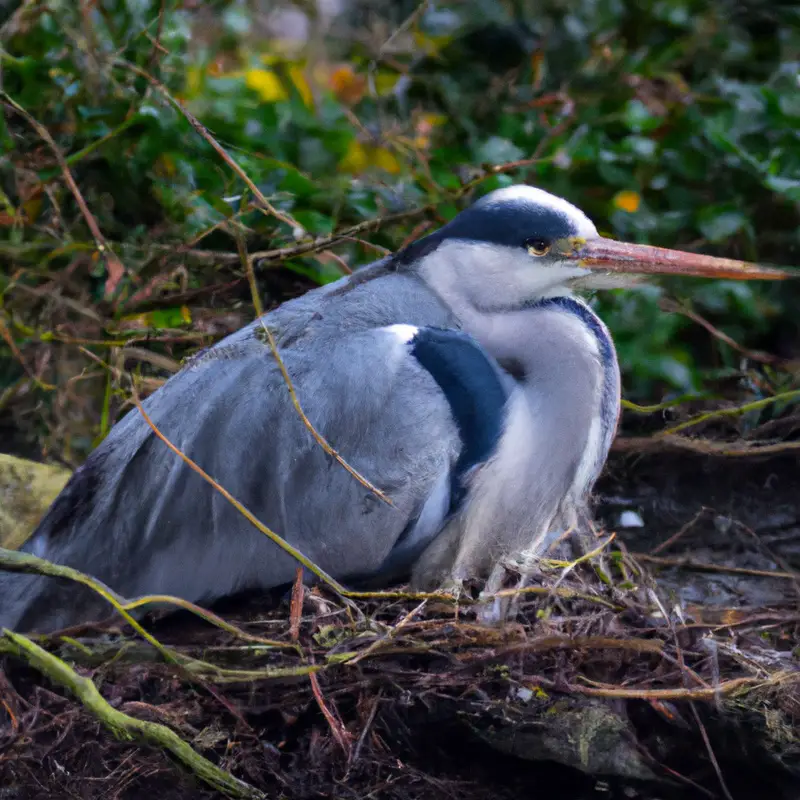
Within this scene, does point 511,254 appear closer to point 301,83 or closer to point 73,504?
point 73,504

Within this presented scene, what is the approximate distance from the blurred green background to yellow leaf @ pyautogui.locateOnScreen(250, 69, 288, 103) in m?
0.03

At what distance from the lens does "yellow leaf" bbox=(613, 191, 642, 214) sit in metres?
3.44

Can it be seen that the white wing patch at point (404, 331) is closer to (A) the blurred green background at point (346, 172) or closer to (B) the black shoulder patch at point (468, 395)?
(B) the black shoulder patch at point (468, 395)

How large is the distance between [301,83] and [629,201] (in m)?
1.21

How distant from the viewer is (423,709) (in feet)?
6.53

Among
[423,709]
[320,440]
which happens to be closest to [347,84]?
[320,440]

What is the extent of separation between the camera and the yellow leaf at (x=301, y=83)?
12.3 ft

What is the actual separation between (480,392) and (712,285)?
47.4 inches

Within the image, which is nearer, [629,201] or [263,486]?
[263,486]

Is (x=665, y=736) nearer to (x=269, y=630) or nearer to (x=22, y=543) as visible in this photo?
(x=269, y=630)

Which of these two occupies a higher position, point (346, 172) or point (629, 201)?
point (346, 172)

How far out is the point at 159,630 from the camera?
2.28m

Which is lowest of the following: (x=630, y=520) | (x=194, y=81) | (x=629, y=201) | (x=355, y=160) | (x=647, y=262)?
(x=630, y=520)

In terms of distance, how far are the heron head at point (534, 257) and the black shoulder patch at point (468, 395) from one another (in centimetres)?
23
